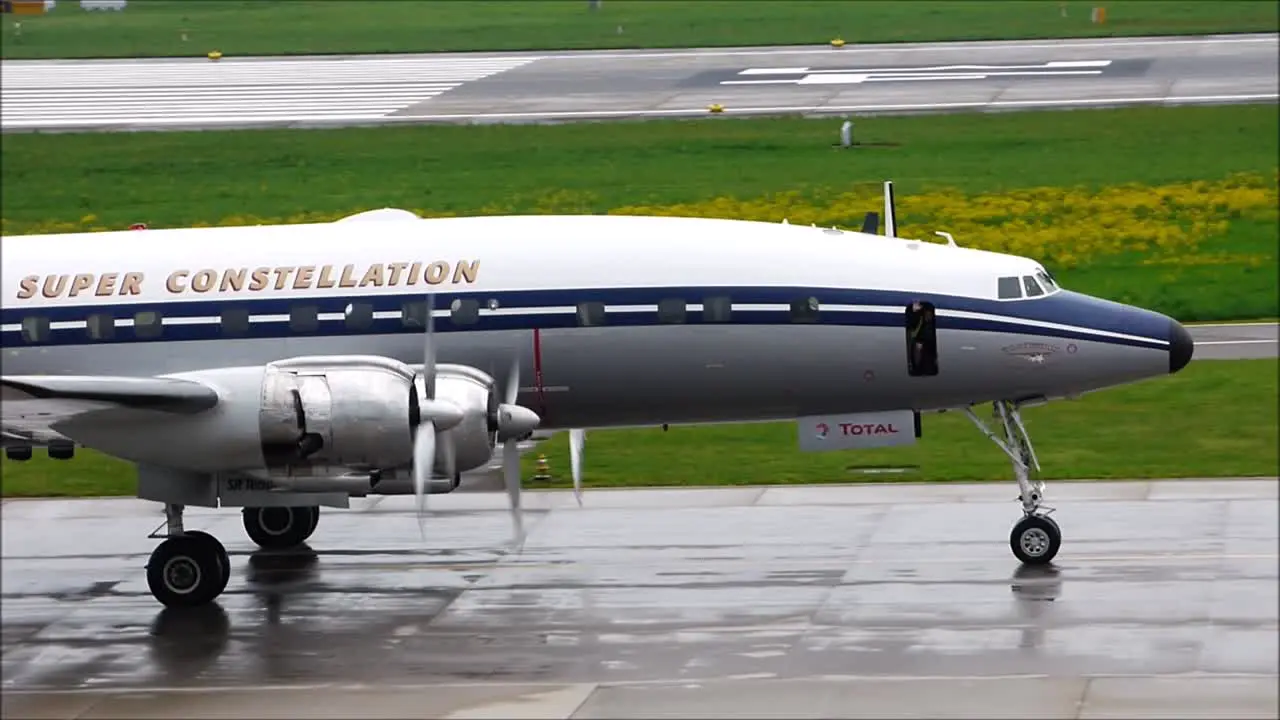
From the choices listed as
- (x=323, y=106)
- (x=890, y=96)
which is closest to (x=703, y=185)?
(x=890, y=96)

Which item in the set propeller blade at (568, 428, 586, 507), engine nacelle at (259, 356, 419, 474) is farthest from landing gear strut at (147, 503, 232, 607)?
propeller blade at (568, 428, 586, 507)

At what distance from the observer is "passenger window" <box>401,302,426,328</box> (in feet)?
85.6

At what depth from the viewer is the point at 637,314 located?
1021 inches

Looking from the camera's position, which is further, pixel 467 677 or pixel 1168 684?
pixel 467 677

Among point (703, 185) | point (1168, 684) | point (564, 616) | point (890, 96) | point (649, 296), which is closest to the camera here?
point (1168, 684)

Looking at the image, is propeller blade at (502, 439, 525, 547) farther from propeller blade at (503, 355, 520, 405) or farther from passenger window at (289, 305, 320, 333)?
passenger window at (289, 305, 320, 333)

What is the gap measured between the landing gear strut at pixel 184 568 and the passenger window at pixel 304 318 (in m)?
2.67

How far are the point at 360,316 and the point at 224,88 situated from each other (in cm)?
4580

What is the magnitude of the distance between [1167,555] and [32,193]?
1480 inches

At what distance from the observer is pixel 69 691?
71.8 feet

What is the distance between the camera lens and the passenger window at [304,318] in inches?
1031

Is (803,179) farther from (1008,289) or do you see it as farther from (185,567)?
(185,567)

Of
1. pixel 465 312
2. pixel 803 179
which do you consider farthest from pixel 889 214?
pixel 803 179

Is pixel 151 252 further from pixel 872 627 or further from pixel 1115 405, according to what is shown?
pixel 1115 405
